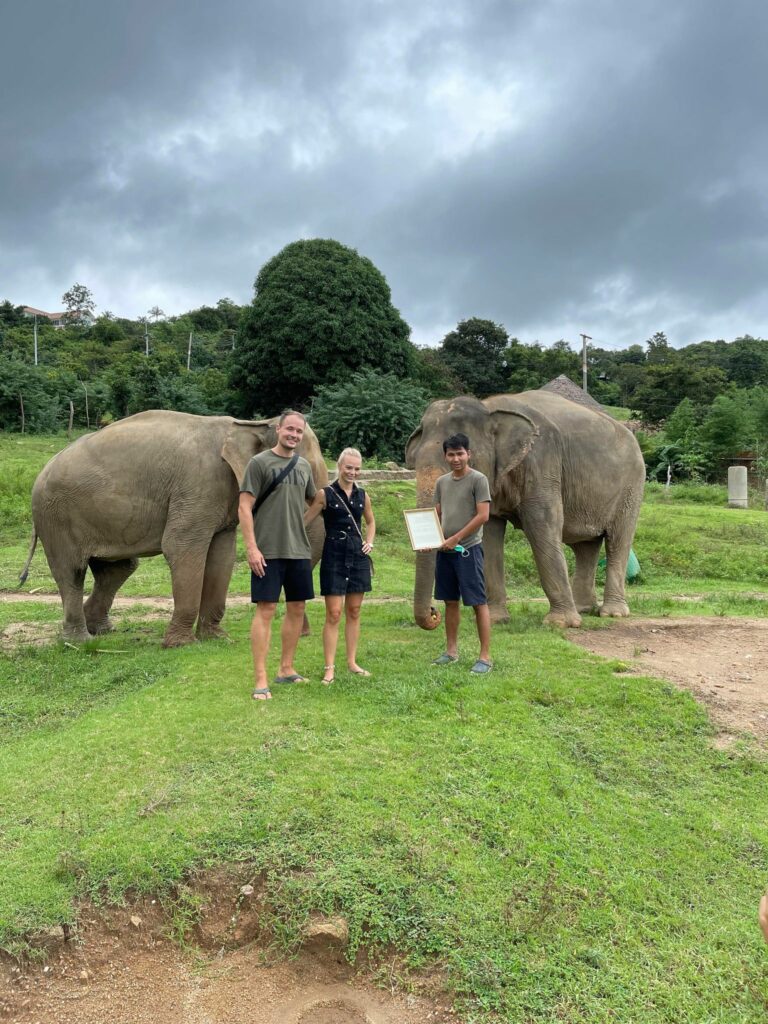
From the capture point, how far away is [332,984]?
355 cm

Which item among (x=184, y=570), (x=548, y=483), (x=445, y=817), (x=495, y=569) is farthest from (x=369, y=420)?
(x=445, y=817)

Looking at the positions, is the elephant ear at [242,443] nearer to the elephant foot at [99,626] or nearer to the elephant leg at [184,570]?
the elephant leg at [184,570]

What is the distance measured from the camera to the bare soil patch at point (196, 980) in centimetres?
337

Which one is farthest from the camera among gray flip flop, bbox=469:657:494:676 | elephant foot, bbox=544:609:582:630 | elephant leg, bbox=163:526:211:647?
elephant foot, bbox=544:609:582:630

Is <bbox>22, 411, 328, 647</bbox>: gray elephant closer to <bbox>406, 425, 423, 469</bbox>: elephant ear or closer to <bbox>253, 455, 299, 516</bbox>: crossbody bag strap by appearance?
<bbox>406, 425, 423, 469</bbox>: elephant ear

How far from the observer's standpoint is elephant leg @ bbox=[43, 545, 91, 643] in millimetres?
8875

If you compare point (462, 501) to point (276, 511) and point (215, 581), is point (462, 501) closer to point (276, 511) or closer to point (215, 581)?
point (276, 511)

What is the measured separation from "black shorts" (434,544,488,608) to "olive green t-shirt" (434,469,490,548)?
127 millimetres

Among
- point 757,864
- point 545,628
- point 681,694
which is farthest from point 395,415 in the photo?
point 757,864

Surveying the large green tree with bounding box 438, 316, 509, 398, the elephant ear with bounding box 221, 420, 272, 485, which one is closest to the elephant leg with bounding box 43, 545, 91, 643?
the elephant ear with bounding box 221, 420, 272, 485

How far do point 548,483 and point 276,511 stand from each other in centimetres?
438

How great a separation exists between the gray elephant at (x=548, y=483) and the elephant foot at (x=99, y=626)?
4287 millimetres

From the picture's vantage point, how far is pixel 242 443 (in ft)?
27.7

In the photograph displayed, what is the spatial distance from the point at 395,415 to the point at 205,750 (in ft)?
71.7
